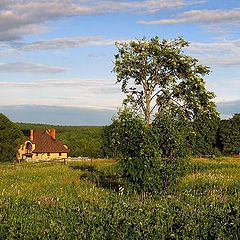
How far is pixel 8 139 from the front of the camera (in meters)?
59.4

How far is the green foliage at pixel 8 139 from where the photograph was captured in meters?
58.5

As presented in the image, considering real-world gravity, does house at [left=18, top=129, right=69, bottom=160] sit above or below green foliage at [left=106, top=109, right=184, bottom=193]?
below

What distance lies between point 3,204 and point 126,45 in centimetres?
2695

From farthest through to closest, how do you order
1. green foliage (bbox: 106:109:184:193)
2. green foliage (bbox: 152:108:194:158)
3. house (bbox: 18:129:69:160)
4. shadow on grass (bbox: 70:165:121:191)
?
house (bbox: 18:129:69:160), shadow on grass (bbox: 70:165:121:191), green foliage (bbox: 152:108:194:158), green foliage (bbox: 106:109:184:193)

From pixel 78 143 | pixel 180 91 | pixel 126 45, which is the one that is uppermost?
pixel 126 45

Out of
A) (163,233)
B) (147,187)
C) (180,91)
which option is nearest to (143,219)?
(163,233)

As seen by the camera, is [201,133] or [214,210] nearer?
[214,210]

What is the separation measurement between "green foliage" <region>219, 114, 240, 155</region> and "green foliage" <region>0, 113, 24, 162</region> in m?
25.4

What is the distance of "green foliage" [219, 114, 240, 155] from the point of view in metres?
61.0

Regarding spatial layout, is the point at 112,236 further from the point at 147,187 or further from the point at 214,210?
the point at 147,187

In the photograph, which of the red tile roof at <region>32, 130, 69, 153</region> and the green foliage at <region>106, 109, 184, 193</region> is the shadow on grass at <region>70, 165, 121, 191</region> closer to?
the green foliage at <region>106, 109, 184, 193</region>

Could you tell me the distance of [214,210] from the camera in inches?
498

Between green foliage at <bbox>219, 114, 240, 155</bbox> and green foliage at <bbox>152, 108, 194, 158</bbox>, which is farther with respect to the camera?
green foliage at <bbox>219, 114, 240, 155</bbox>

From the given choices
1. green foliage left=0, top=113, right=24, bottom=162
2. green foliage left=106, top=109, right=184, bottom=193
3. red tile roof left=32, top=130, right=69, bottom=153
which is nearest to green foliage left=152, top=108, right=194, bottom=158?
green foliage left=106, top=109, right=184, bottom=193
